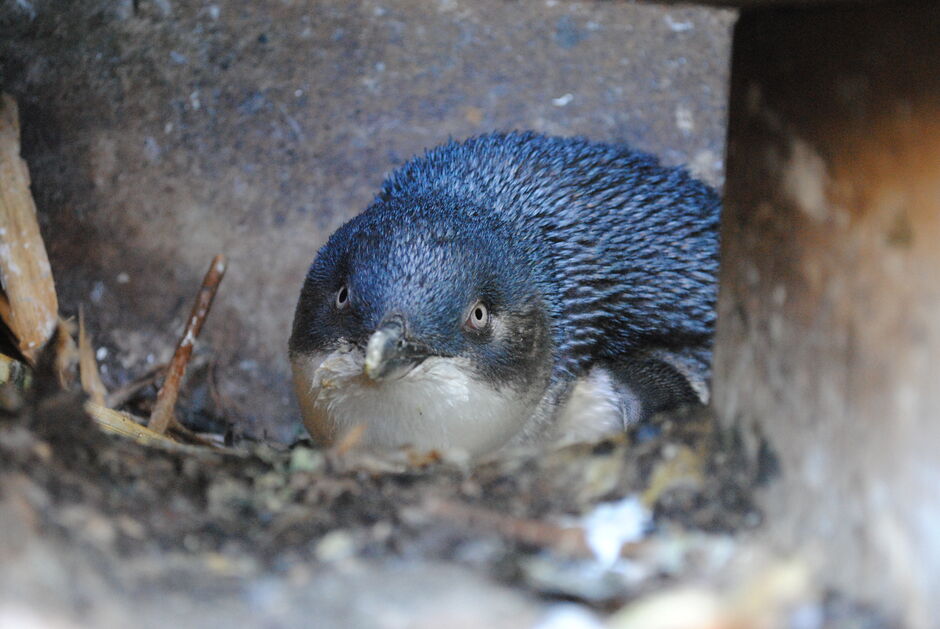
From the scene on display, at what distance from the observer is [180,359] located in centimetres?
354

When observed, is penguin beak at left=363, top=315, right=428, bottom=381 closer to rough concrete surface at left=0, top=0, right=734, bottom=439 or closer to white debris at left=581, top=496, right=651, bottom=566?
white debris at left=581, top=496, right=651, bottom=566

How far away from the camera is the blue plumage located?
2734mm

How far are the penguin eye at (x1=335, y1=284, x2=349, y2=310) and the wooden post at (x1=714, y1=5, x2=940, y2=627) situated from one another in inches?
45.7

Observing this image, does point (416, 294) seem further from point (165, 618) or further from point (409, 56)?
point (409, 56)

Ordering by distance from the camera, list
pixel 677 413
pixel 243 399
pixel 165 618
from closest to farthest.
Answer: pixel 165 618, pixel 677 413, pixel 243 399

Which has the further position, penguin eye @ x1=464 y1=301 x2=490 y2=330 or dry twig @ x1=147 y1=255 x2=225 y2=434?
dry twig @ x1=147 y1=255 x2=225 y2=434

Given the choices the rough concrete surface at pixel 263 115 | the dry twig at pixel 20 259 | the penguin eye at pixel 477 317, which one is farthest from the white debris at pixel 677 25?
the dry twig at pixel 20 259

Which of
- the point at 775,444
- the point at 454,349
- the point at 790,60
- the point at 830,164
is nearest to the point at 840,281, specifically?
the point at 830,164

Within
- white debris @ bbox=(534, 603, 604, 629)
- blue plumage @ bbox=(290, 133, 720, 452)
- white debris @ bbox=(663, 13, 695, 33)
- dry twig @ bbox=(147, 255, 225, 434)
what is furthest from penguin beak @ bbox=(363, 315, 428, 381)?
white debris @ bbox=(663, 13, 695, 33)

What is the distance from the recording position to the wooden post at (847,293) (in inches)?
57.7

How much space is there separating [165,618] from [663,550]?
850 millimetres

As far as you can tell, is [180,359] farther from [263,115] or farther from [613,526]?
[613,526]

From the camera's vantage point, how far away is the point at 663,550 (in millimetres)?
1752

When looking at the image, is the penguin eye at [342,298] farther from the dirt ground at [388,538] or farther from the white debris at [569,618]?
the white debris at [569,618]
